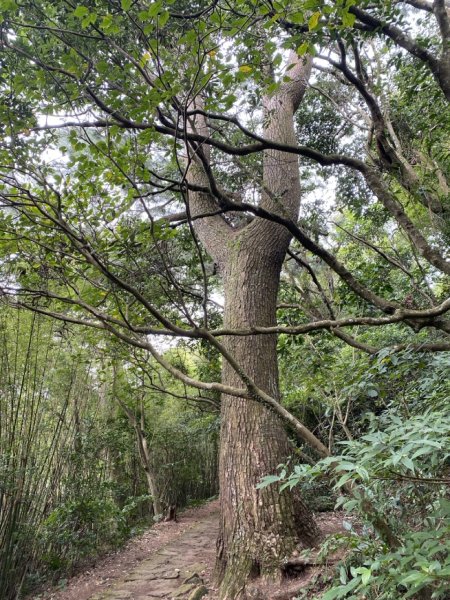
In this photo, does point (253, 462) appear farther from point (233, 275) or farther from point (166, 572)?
point (166, 572)

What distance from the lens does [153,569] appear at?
139 inches

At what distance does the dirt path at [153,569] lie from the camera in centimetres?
297

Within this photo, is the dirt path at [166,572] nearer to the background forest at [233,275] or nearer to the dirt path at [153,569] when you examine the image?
the dirt path at [153,569]

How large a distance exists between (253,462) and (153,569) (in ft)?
6.25

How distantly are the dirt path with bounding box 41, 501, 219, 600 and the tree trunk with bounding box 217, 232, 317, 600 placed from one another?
50 centimetres

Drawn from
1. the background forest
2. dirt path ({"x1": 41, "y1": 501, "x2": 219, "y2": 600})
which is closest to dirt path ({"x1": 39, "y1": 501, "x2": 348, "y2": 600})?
dirt path ({"x1": 41, "y1": 501, "x2": 219, "y2": 600})

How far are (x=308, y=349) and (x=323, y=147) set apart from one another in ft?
9.01

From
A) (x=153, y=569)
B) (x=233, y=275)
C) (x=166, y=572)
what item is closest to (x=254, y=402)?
(x=233, y=275)

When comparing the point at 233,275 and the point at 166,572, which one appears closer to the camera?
the point at 233,275

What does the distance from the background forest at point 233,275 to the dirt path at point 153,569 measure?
0.84 feet

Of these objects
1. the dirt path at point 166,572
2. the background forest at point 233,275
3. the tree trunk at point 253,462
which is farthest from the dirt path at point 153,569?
the tree trunk at point 253,462

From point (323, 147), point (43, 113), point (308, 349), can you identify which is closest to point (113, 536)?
point (308, 349)

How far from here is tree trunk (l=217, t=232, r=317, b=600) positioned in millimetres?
2275

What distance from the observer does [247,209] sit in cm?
237
